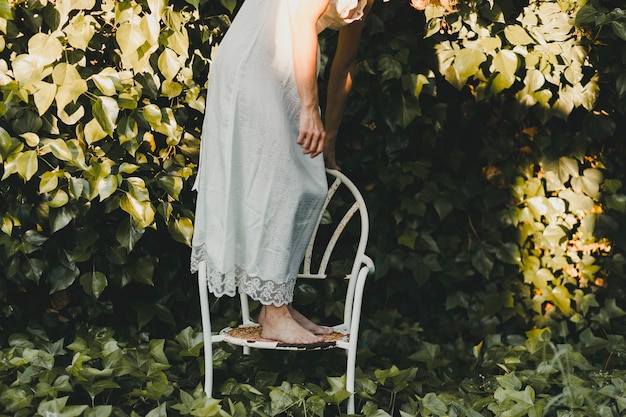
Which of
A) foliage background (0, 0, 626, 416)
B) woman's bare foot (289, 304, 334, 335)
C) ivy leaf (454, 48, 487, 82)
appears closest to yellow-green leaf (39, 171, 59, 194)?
foliage background (0, 0, 626, 416)

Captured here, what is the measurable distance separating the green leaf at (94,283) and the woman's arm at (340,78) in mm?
873

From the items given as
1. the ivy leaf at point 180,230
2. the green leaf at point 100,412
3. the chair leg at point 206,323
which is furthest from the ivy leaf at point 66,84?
the green leaf at point 100,412

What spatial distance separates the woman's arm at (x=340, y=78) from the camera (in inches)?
97.0

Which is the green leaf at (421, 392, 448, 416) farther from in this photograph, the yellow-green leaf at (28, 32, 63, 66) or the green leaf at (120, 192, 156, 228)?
the yellow-green leaf at (28, 32, 63, 66)

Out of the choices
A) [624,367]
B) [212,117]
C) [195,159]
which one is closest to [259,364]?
[195,159]

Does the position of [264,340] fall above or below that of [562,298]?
above

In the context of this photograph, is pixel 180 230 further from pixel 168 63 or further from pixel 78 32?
pixel 78 32

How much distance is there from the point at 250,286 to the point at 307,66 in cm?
60

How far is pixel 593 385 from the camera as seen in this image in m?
2.69

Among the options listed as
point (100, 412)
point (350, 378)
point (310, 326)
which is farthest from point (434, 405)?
point (100, 412)

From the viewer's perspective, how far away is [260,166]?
2.23 meters

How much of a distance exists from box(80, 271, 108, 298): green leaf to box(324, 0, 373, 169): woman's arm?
87 cm

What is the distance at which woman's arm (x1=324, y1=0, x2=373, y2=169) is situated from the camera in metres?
2.46

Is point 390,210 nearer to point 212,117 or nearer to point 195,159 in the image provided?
point 195,159
